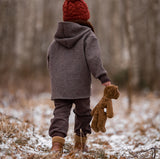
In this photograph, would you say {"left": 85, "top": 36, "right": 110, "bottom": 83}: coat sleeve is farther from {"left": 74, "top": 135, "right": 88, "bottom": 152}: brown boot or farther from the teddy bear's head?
{"left": 74, "top": 135, "right": 88, "bottom": 152}: brown boot

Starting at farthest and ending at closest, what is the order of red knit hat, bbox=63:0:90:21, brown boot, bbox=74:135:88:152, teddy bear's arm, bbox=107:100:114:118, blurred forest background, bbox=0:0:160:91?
1. blurred forest background, bbox=0:0:160:91
2. brown boot, bbox=74:135:88:152
3. red knit hat, bbox=63:0:90:21
4. teddy bear's arm, bbox=107:100:114:118

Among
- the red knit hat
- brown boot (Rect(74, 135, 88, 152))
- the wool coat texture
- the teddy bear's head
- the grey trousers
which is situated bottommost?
brown boot (Rect(74, 135, 88, 152))

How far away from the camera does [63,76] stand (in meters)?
2.92

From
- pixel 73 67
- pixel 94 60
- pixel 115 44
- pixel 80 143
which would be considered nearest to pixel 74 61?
pixel 73 67

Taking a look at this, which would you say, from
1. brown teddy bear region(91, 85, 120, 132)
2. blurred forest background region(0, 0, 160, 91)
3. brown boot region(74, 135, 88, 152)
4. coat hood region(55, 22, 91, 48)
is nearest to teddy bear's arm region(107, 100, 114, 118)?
brown teddy bear region(91, 85, 120, 132)

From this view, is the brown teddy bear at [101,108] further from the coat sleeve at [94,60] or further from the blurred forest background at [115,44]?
the blurred forest background at [115,44]

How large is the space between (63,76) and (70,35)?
1.69 ft

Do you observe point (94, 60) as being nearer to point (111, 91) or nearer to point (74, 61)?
point (74, 61)

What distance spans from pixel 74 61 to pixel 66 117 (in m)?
0.69

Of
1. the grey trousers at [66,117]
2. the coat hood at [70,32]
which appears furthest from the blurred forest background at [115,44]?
the grey trousers at [66,117]

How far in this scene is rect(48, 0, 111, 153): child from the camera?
282 cm

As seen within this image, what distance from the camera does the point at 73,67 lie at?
9.48 ft

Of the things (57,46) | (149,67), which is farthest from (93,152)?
(149,67)

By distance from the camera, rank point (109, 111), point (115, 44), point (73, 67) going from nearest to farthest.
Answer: point (109, 111) < point (73, 67) < point (115, 44)
